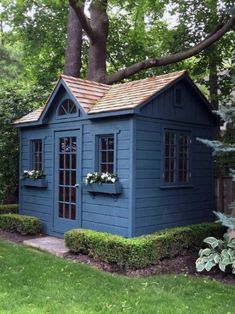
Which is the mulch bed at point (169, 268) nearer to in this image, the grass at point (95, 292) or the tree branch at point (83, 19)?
the grass at point (95, 292)

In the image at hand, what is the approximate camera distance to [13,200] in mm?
12211

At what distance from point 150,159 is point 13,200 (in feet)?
19.0

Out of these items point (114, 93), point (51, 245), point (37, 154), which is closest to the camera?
point (51, 245)

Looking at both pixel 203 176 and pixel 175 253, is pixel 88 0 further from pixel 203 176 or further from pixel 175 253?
pixel 175 253

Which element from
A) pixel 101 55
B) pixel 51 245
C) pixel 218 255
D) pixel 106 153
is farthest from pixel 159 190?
pixel 101 55

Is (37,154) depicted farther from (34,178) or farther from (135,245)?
(135,245)

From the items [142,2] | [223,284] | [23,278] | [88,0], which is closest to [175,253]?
[223,284]

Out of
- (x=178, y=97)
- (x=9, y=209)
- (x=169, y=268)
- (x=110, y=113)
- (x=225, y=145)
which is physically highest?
(x=178, y=97)

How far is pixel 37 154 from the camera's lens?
10.2 meters

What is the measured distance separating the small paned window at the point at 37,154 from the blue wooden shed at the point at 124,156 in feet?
0.08

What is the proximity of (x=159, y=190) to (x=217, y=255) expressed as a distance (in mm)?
2130

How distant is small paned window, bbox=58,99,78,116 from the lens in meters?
8.95

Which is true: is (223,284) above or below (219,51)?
below

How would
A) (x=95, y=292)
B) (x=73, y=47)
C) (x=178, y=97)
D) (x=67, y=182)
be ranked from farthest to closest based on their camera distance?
(x=73, y=47), (x=67, y=182), (x=178, y=97), (x=95, y=292)
